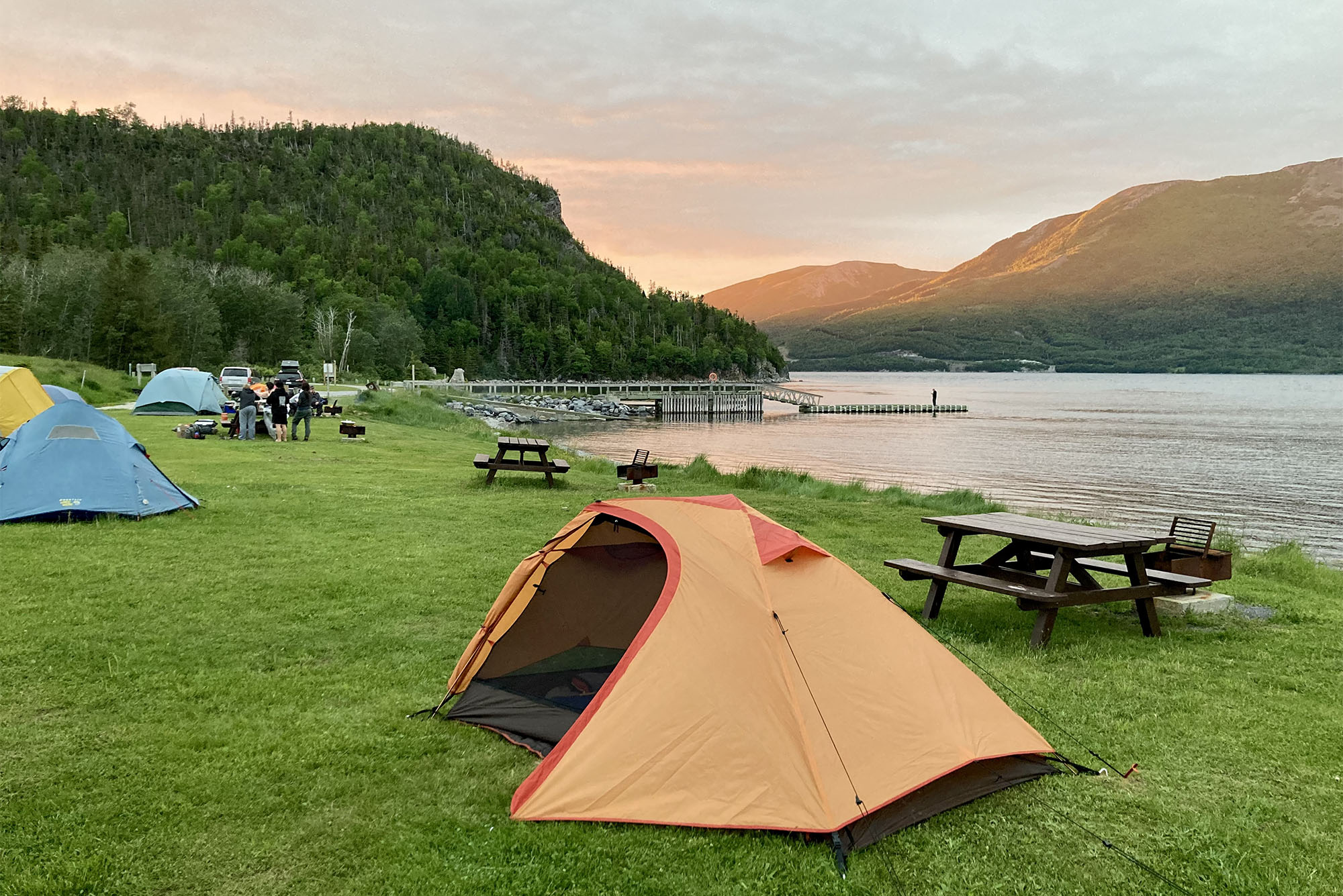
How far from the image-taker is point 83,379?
3684 centimetres

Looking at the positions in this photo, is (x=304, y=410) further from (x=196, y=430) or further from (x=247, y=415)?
(x=196, y=430)

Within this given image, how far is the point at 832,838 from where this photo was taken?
4.21 metres

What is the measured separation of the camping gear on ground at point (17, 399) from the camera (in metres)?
19.7

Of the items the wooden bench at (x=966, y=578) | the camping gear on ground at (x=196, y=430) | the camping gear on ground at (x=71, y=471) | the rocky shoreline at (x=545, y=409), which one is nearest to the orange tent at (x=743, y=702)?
the wooden bench at (x=966, y=578)

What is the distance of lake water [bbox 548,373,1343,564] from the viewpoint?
26188 mm

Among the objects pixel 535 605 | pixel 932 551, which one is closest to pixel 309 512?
pixel 535 605

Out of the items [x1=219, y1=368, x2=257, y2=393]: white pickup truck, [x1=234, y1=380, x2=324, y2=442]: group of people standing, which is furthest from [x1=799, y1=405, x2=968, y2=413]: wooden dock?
[x1=234, y1=380, x2=324, y2=442]: group of people standing

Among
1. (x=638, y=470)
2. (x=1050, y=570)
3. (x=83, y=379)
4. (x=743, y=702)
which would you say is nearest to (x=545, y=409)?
(x=83, y=379)

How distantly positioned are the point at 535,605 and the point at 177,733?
2440 millimetres

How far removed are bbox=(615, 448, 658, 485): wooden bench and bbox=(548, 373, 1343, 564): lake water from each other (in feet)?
36.8

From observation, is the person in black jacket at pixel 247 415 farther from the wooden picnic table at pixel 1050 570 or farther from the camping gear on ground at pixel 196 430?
the wooden picnic table at pixel 1050 570

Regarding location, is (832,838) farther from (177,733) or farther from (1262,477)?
(1262,477)

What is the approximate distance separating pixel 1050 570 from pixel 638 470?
10.4 meters

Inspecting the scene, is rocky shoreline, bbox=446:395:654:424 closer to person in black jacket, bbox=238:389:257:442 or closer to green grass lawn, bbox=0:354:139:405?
green grass lawn, bbox=0:354:139:405
